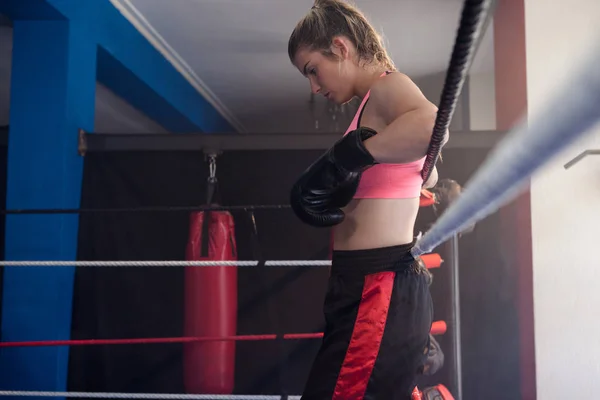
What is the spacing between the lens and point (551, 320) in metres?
2.20

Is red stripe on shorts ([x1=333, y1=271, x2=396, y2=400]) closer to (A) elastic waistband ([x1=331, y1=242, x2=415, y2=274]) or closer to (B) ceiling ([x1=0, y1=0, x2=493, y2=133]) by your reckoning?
Result: (A) elastic waistband ([x1=331, y1=242, x2=415, y2=274])

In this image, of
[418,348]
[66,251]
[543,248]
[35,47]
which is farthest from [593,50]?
[35,47]

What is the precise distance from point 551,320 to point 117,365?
1.71 meters

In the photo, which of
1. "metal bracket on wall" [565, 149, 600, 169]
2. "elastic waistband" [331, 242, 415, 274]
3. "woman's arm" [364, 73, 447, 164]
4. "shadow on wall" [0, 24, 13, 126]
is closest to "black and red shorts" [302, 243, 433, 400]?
"elastic waistband" [331, 242, 415, 274]

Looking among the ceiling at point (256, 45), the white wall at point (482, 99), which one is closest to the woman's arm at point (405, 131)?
the ceiling at point (256, 45)

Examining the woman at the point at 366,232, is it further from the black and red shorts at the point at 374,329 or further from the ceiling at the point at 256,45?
the ceiling at the point at 256,45

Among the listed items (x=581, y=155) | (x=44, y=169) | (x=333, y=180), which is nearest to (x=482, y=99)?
(x=581, y=155)

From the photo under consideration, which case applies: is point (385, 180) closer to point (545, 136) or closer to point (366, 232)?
point (366, 232)

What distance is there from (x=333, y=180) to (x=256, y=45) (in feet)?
9.23

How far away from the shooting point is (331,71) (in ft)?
3.59

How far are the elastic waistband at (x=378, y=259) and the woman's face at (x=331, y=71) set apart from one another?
30cm

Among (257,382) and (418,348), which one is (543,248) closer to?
(257,382)

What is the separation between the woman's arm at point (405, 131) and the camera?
842 millimetres

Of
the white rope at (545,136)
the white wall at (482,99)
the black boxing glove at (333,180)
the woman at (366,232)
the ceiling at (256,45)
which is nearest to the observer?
the white rope at (545,136)
